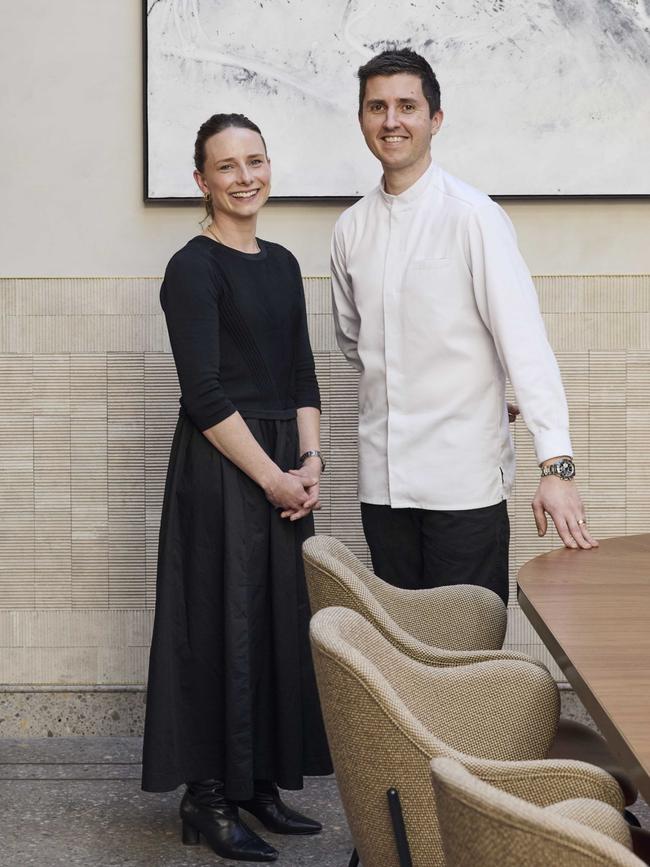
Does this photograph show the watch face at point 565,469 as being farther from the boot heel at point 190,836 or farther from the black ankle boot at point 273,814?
the boot heel at point 190,836

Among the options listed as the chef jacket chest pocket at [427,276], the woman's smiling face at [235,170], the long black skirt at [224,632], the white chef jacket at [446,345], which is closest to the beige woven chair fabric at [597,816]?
the white chef jacket at [446,345]

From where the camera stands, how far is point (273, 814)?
Result: 2.96 m

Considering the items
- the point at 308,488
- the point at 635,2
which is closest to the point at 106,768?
the point at 308,488

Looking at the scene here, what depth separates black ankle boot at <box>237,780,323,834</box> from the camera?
295 cm

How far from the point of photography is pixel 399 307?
264 centimetres

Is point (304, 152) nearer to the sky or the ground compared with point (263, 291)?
nearer to the sky

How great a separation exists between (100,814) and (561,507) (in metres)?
1.59

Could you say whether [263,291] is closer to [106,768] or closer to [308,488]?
[308,488]

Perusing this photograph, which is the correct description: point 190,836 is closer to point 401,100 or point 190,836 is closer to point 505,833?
point 401,100

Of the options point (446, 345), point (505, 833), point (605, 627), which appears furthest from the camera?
point (446, 345)

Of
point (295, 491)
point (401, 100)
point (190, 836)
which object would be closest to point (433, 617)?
point (295, 491)

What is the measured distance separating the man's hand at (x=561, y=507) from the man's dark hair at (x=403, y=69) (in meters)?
0.89

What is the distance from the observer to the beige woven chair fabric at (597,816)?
1173 millimetres

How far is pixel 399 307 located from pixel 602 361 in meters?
1.35
